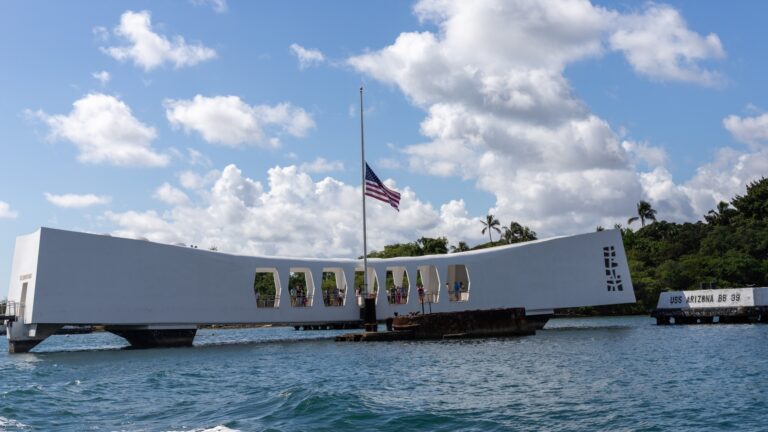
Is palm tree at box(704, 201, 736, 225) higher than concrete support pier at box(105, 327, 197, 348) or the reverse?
higher

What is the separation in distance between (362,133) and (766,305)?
25.6 meters

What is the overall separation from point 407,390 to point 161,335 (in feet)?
70.5

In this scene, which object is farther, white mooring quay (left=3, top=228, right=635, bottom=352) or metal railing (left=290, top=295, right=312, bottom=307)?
metal railing (left=290, top=295, right=312, bottom=307)

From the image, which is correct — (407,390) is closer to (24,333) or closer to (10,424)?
(10,424)

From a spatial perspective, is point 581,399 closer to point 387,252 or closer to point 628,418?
point 628,418

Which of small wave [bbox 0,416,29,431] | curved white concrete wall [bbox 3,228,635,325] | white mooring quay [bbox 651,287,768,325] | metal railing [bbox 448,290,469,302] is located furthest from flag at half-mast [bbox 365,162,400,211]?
small wave [bbox 0,416,29,431]

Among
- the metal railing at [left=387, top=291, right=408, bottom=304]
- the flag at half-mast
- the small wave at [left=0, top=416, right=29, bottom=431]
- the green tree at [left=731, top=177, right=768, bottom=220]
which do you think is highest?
the green tree at [left=731, top=177, right=768, bottom=220]

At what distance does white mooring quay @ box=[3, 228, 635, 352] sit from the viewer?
33375mm

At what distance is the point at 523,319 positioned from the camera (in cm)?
3828

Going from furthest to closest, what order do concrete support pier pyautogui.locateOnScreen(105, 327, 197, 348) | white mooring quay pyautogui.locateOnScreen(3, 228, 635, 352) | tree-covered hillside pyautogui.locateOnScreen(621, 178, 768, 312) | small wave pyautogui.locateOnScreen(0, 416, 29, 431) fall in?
tree-covered hillside pyautogui.locateOnScreen(621, 178, 768, 312), concrete support pier pyautogui.locateOnScreen(105, 327, 197, 348), white mooring quay pyautogui.locateOnScreen(3, 228, 635, 352), small wave pyautogui.locateOnScreen(0, 416, 29, 431)

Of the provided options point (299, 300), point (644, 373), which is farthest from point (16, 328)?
point (644, 373)

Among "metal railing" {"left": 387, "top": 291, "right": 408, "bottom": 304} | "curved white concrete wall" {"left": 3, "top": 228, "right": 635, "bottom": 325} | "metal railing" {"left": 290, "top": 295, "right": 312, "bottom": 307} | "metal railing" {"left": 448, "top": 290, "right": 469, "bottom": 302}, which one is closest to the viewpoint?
"curved white concrete wall" {"left": 3, "top": 228, "right": 635, "bottom": 325}

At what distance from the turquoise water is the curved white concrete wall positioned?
15.9ft

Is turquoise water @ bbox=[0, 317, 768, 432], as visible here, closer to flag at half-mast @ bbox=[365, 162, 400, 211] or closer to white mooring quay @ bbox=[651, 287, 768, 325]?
flag at half-mast @ bbox=[365, 162, 400, 211]
